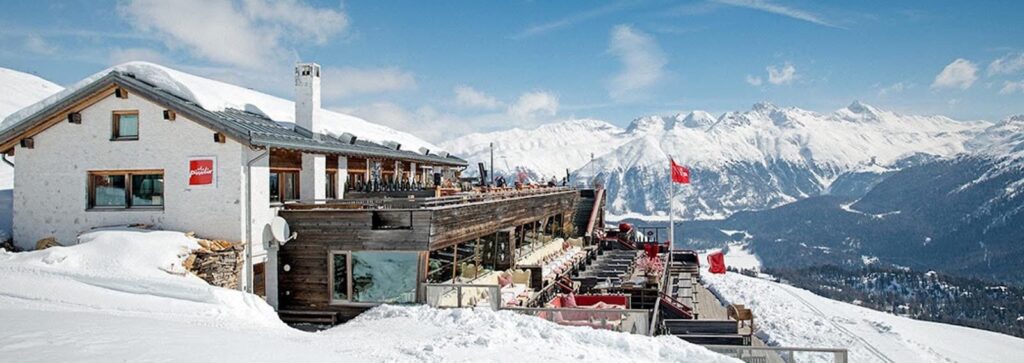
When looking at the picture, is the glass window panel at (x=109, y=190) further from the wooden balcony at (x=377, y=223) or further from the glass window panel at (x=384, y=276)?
the glass window panel at (x=384, y=276)

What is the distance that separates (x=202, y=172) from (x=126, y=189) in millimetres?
2413

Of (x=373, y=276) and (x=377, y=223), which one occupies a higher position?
(x=377, y=223)

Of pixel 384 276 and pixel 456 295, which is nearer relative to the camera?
pixel 456 295

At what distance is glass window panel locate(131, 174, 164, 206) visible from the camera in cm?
1791

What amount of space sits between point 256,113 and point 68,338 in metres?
12.3

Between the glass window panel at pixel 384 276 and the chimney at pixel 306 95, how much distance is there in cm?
646

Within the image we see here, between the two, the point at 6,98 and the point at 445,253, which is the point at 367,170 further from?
the point at 6,98

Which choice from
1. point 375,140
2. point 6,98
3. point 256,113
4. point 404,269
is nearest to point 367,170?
point 375,140

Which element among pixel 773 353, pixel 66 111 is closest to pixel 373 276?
pixel 66 111

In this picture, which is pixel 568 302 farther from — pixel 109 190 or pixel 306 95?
pixel 109 190

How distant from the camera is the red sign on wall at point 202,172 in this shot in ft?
56.3

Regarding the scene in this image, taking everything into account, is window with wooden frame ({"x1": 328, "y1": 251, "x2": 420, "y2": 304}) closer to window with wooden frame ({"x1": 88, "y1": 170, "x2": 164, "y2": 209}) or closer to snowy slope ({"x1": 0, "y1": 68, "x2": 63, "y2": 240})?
window with wooden frame ({"x1": 88, "y1": 170, "x2": 164, "y2": 209})

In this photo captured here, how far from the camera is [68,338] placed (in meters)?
9.88

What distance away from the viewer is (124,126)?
1819cm
